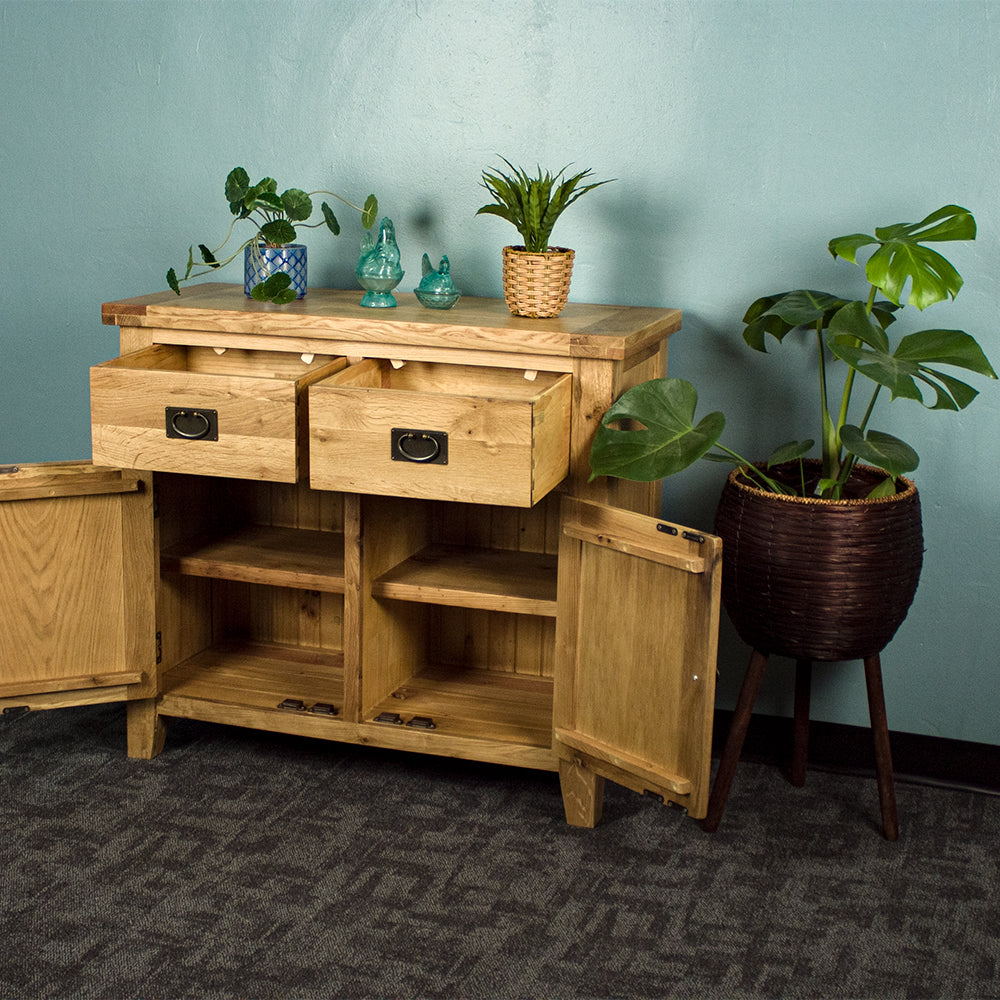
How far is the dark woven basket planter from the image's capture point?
217 centimetres

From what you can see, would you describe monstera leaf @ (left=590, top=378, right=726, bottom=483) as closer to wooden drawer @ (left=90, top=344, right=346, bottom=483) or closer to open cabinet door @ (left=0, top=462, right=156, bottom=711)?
wooden drawer @ (left=90, top=344, right=346, bottom=483)

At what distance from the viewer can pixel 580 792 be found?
2348mm

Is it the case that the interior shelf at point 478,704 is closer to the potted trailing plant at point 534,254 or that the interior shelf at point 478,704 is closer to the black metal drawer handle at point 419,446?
the black metal drawer handle at point 419,446

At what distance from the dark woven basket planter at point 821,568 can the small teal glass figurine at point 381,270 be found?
78 centimetres

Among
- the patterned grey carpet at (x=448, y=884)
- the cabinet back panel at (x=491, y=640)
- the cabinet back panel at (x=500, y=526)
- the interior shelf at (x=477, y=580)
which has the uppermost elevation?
the cabinet back panel at (x=500, y=526)

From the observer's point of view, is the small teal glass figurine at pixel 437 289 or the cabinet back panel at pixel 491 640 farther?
the cabinet back panel at pixel 491 640

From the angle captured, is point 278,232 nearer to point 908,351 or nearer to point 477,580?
point 477,580

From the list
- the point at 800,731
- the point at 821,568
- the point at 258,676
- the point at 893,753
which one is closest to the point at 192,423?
the point at 258,676

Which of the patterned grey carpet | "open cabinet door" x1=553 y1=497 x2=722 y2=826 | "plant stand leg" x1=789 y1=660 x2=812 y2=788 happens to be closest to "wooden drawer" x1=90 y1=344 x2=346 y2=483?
"open cabinet door" x1=553 y1=497 x2=722 y2=826

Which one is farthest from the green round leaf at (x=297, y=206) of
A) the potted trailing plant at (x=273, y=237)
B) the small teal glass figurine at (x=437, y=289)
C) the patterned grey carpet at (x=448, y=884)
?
the patterned grey carpet at (x=448, y=884)

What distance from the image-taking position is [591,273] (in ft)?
8.69

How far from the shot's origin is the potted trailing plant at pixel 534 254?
2352 millimetres

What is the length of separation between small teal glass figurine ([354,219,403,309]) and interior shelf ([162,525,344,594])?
0.56 meters

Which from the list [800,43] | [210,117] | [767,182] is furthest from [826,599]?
[210,117]
